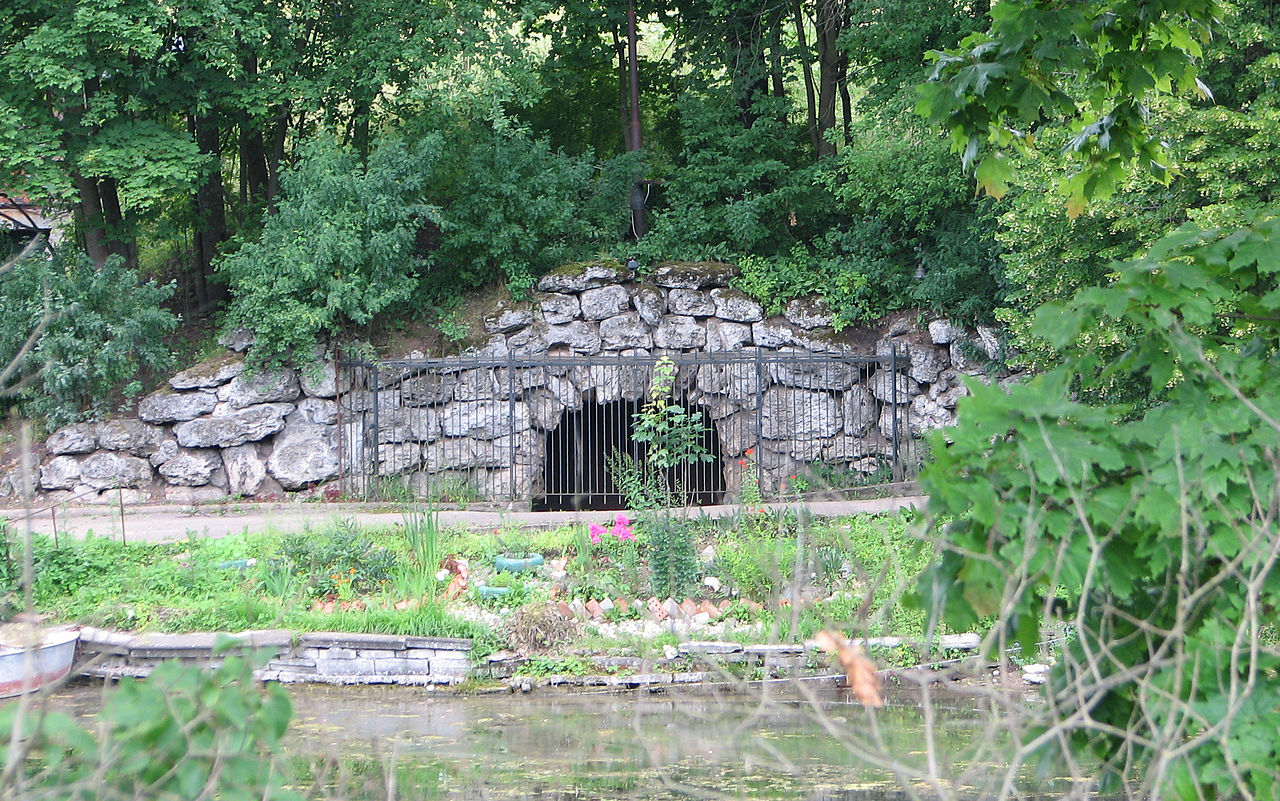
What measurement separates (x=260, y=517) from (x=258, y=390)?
1886 millimetres

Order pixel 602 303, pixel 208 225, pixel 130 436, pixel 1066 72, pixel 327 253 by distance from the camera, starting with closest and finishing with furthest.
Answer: pixel 1066 72 < pixel 327 253 < pixel 130 436 < pixel 602 303 < pixel 208 225

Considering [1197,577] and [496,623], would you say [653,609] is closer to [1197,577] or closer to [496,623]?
[496,623]

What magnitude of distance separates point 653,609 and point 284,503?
5.64m

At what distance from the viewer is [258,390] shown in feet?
40.1

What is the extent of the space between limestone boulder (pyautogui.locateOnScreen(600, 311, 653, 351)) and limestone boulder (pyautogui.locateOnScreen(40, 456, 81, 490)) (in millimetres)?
6492

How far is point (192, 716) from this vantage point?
6.52 feet

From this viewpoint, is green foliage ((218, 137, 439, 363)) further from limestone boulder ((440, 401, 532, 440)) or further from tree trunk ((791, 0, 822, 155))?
tree trunk ((791, 0, 822, 155))

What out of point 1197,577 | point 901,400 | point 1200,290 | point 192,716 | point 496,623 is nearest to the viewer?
point 192,716

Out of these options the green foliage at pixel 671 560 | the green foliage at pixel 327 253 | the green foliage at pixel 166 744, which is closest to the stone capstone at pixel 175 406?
the green foliage at pixel 327 253

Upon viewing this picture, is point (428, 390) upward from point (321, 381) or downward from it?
downward

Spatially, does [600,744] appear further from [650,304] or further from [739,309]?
[739,309]

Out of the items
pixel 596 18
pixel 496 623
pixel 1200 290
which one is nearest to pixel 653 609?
pixel 496 623

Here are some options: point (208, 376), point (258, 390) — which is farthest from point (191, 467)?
point (258, 390)

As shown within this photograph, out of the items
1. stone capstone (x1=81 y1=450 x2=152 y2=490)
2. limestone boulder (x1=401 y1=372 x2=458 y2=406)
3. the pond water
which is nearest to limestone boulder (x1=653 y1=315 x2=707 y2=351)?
limestone boulder (x1=401 y1=372 x2=458 y2=406)
